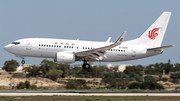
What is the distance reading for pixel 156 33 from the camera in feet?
152

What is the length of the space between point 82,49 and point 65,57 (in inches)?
104

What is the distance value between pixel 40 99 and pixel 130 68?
6416 centimetres

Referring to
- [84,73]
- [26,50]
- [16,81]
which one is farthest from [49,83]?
[26,50]

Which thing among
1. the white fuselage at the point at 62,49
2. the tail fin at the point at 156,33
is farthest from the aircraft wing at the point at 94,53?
the tail fin at the point at 156,33

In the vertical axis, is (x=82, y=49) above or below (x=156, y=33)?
below

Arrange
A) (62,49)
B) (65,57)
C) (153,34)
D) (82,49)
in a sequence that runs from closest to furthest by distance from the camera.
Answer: (65,57), (62,49), (82,49), (153,34)

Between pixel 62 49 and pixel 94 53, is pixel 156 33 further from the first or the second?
pixel 62 49

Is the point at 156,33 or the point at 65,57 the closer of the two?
the point at 65,57

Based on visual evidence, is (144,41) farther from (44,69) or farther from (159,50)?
(44,69)

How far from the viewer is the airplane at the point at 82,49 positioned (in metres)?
41.7

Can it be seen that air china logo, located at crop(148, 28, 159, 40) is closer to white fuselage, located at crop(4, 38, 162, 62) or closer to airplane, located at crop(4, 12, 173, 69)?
airplane, located at crop(4, 12, 173, 69)

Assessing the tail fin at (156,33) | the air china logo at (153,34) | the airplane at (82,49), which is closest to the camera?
the airplane at (82,49)

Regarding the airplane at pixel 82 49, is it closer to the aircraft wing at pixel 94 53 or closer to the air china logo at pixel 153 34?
the aircraft wing at pixel 94 53

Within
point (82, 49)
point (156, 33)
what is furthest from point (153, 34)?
point (82, 49)
